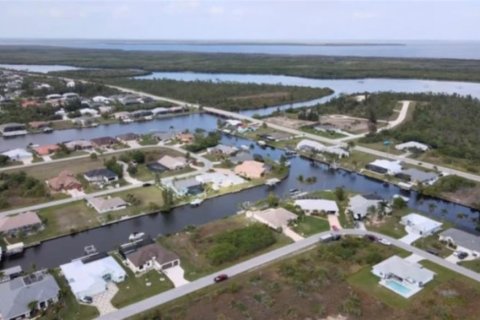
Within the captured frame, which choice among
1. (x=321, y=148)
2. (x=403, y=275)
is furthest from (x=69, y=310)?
(x=321, y=148)

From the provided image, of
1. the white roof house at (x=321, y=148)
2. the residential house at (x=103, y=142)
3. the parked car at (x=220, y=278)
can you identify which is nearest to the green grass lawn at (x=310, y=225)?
the parked car at (x=220, y=278)

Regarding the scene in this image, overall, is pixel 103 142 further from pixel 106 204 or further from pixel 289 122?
pixel 289 122

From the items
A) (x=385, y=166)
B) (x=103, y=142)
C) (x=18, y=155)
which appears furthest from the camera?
(x=103, y=142)

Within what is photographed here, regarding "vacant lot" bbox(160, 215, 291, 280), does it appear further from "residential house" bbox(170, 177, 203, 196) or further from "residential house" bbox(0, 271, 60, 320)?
"residential house" bbox(0, 271, 60, 320)

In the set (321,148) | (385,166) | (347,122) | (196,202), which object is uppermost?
(385,166)

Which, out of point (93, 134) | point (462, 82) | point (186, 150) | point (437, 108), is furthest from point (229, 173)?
point (462, 82)

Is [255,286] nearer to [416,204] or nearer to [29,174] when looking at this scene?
[416,204]

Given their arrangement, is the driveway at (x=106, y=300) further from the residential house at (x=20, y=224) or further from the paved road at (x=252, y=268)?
the residential house at (x=20, y=224)

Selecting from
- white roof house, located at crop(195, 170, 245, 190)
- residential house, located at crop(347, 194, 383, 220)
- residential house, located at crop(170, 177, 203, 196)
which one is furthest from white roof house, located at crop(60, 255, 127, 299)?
residential house, located at crop(347, 194, 383, 220)
